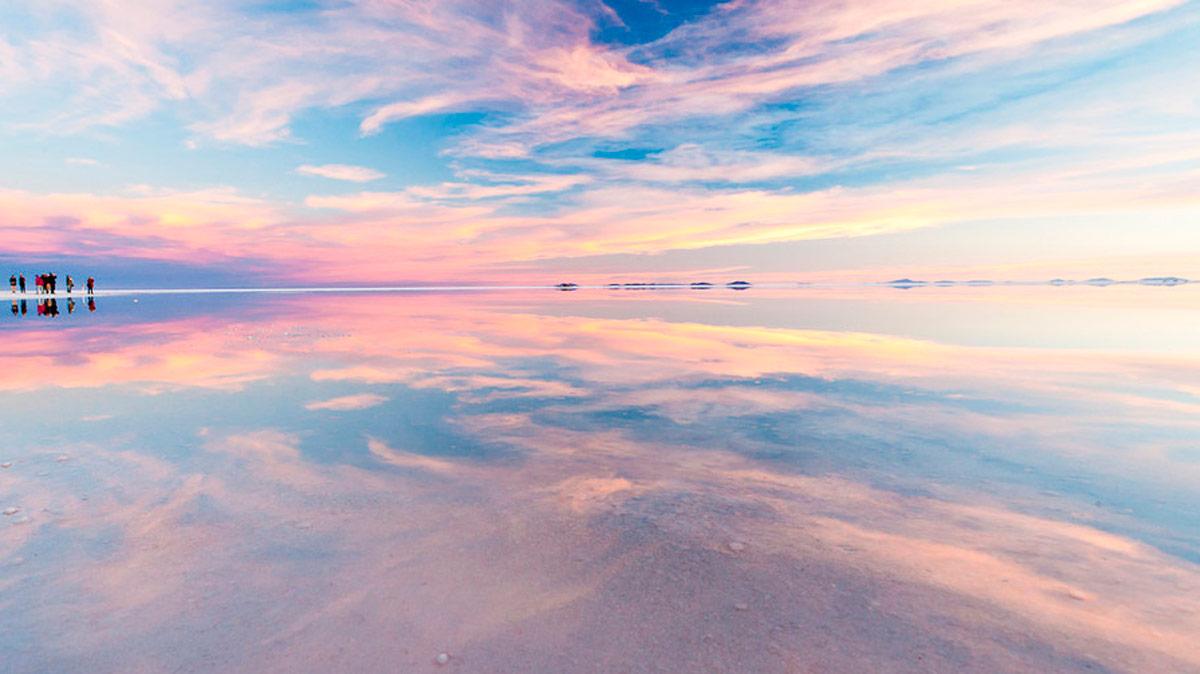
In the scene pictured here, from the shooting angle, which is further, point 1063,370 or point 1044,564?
point 1063,370

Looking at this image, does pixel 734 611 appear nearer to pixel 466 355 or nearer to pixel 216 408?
A: pixel 216 408

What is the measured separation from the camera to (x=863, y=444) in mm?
5730

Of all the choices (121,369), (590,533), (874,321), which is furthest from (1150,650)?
(874,321)

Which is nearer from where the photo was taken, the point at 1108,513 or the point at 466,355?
the point at 1108,513

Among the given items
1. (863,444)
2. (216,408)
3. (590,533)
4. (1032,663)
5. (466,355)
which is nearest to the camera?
(1032,663)

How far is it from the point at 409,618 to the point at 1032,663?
303 cm

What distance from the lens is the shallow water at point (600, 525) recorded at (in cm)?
274

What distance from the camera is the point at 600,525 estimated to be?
395 cm

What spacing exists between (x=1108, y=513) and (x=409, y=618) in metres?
4.88

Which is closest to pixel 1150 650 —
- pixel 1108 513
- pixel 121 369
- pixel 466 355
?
pixel 1108 513

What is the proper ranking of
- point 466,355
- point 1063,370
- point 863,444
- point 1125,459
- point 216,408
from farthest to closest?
point 466,355 < point 1063,370 < point 216,408 < point 863,444 < point 1125,459

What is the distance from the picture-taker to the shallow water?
274 cm

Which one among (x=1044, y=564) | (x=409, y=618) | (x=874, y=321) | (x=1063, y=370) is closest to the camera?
(x=409, y=618)

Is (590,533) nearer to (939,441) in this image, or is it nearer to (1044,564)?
(1044,564)
